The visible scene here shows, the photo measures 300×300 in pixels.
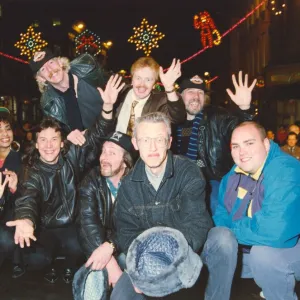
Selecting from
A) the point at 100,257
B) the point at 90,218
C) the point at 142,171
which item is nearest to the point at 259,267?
the point at 142,171

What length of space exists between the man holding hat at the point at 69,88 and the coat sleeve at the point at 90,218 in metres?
1.24

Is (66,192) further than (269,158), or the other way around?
(66,192)

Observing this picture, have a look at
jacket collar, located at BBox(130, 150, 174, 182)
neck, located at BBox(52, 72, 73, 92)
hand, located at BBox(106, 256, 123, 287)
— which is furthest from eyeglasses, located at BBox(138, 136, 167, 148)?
neck, located at BBox(52, 72, 73, 92)

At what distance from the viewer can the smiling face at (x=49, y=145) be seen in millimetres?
4609

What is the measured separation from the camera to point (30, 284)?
4590mm

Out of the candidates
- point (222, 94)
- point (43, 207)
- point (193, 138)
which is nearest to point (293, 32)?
point (193, 138)

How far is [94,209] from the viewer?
13.9 feet

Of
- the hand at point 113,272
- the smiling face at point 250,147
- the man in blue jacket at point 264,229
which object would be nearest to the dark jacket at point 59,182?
the hand at point 113,272

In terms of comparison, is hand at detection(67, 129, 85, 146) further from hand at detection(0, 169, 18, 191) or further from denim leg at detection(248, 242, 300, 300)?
denim leg at detection(248, 242, 300, 300)

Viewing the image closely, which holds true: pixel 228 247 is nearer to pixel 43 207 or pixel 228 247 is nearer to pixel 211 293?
pixel 211 293

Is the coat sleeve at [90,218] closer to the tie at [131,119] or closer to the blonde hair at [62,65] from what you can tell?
the tie at [131,119]

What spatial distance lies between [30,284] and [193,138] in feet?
8.13

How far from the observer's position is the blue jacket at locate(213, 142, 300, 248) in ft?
10.9

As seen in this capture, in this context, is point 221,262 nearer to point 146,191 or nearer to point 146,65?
point 146,191
